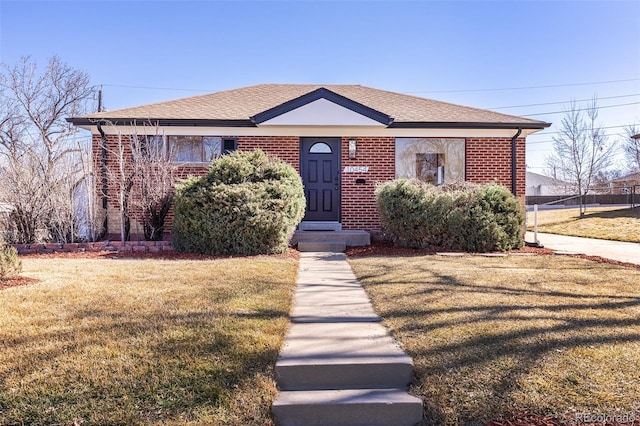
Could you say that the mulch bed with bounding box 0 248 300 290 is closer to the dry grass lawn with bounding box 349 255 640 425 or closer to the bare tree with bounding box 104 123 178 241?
the bare tree with bounding box 104 123 178 241

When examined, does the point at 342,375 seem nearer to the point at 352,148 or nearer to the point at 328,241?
the point at 328,241

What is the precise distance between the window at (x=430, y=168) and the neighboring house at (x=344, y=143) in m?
0.03

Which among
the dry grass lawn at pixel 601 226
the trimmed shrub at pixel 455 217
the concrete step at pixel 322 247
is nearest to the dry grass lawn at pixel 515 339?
the trimmed shrub at pixel 455 217

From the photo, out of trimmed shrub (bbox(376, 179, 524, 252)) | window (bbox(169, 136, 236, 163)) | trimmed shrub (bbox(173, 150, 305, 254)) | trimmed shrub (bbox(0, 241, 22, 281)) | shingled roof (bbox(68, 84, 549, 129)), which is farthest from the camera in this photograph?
window (bbox(169, 136, 236, 163))

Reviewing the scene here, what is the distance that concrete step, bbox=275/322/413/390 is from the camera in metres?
2.90

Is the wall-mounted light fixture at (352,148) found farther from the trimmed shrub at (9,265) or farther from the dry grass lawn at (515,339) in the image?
the trimmed shrub at (9,265)

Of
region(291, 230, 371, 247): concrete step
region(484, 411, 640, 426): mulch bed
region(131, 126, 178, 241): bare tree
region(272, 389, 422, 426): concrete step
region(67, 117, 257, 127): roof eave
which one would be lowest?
region(272, 389, 422, 426): concrete step

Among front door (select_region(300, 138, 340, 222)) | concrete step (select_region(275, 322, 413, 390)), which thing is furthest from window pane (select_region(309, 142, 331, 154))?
concrete step (select_region(275, 322, 413, 390))

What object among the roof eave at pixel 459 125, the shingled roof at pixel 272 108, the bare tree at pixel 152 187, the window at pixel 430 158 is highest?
the shingled roof at pixel 272 108

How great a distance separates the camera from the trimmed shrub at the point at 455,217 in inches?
328

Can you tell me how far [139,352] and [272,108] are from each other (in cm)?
797

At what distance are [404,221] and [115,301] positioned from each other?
6054mm

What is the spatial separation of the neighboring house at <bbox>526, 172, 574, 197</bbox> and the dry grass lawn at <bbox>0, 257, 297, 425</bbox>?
128ft

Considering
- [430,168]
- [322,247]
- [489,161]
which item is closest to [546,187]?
[489,161]
